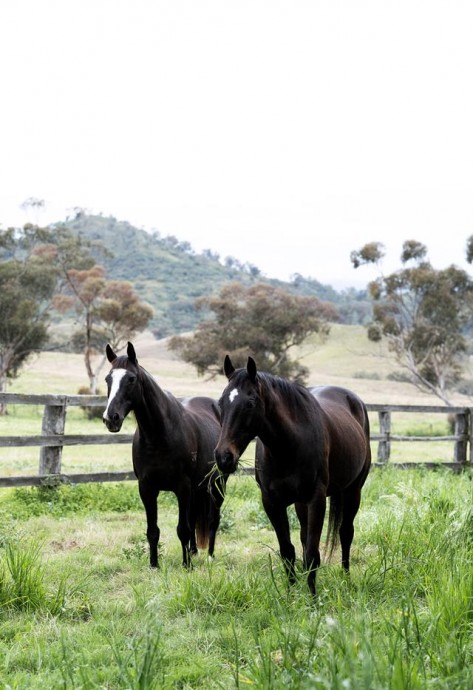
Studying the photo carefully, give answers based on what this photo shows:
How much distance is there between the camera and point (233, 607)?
4.07m

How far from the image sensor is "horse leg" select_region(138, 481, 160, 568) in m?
6.13

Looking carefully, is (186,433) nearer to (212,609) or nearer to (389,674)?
(212,609)

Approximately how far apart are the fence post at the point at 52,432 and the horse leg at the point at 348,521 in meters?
4.47

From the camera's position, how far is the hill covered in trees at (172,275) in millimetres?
104062

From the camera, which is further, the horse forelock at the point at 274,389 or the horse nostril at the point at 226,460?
the horse forelock at the point at 274,389

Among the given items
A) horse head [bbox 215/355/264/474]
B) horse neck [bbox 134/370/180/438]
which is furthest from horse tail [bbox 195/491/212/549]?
horse head [bbox 215/355/264/474]

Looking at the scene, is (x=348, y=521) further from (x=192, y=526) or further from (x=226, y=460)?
(x=226, y=460)

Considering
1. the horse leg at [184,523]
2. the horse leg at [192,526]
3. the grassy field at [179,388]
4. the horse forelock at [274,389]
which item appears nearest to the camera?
the horse forelock at [274,389]

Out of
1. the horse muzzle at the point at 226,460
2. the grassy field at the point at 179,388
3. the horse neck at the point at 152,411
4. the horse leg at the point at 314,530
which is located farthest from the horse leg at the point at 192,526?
the grassy field at the point at 179,388

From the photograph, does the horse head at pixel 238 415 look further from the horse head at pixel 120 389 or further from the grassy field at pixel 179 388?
the grassy field at pixel 179 388

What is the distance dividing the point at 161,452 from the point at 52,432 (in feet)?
11.3

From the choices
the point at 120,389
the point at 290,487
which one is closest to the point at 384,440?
the point at 120,389

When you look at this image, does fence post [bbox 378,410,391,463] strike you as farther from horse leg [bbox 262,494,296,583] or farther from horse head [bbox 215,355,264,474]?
horse head [bbox 215,355,264,474]

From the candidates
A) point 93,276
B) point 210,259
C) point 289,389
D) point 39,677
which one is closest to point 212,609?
point 39,677
